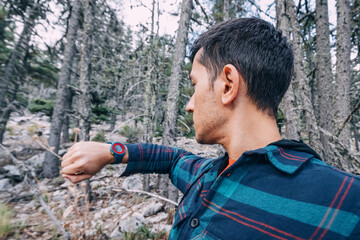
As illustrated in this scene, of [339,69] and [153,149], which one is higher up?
[339,69]

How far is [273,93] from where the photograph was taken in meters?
1.17

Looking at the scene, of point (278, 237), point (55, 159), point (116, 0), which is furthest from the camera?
point (55, 159)

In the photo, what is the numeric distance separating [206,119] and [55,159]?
35.8 feet

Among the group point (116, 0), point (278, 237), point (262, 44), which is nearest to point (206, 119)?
point (262, 44)

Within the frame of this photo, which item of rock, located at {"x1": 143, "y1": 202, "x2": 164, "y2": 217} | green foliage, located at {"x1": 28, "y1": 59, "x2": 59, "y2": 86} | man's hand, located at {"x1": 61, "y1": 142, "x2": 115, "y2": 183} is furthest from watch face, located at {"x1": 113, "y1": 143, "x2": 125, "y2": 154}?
green foliage, located at {"x1": 28, "y1": 59, "x2": 59, "y2": 86}

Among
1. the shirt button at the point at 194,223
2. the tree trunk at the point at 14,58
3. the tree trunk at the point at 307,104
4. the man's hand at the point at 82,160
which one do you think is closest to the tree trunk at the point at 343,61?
the tree trunk at the point at 307,104

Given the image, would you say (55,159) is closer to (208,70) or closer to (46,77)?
(46,77)

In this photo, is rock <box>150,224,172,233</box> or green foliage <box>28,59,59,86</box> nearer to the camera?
rock <box>150,224,172,233</box>

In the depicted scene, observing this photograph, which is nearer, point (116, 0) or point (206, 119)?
point (206, 119)

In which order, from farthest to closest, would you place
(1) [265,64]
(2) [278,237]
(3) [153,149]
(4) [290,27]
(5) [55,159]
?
(5) [55,159] → (4) [290,27] → (3) [153,149] → (1) [265,64] → (2) [278,237]

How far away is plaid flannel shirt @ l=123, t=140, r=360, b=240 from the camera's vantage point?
733mm


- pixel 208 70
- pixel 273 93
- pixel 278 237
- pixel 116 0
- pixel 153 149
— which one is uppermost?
pixel 116 0

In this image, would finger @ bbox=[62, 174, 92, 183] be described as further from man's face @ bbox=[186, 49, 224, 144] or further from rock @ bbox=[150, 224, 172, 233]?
rock @ bbox=[150, 224, 172, 233]

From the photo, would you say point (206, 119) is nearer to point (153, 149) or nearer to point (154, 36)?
point (153, 149)
